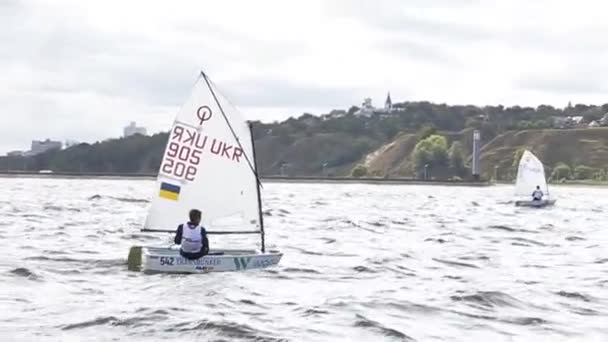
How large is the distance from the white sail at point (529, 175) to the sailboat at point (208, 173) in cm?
6063

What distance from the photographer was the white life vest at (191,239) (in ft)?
90.5

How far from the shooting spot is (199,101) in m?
31.7

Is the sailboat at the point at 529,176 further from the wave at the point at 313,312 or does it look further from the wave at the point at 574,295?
the wave at the point at 313,312

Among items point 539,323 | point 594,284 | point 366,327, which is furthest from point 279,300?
point 594,284

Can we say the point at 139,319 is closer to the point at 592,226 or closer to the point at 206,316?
the point at 206,316

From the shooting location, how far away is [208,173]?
103 feet

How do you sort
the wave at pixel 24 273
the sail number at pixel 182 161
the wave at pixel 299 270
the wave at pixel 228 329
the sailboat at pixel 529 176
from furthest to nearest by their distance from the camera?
the sailboat at pixel 529 176, the wave at pixel 299 270, the sail number at pixel 182 161, the wave at pixel 24 273, the wave at pixel 228 329

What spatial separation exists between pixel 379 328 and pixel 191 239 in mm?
7178

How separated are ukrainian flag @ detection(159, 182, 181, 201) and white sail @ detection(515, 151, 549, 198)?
202ft

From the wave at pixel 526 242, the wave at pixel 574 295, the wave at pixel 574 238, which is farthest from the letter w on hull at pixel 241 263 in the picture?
the wave at pixel 574 238

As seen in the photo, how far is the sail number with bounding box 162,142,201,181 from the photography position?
31.3 m

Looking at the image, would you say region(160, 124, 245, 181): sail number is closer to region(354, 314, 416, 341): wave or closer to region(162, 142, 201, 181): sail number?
region(162, 142, 201, 181): sail number

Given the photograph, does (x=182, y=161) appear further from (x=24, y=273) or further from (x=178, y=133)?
(x=24, y=273)

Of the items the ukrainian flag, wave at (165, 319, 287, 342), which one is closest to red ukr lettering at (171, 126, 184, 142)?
the ukrainian flag
